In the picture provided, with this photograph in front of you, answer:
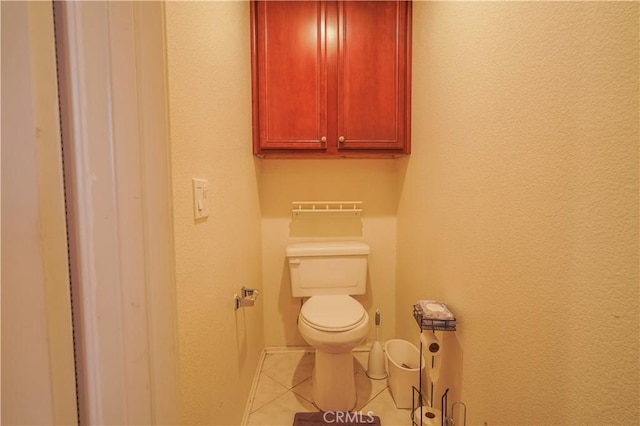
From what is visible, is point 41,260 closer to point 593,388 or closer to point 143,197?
point 143,197

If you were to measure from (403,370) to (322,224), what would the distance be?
0.96 meters

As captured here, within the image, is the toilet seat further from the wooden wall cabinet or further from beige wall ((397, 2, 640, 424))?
the wooden wall cabinet

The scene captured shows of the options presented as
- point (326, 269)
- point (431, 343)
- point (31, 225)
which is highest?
point (31, 225)

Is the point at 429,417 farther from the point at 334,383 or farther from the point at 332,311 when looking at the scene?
the point at 332,311

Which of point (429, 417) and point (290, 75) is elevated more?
point (290, 75)

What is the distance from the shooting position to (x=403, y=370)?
1328 millimetres

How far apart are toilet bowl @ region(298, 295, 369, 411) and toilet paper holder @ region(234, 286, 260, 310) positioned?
311 millimetres

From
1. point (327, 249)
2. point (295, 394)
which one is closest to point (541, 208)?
point (327, 249)

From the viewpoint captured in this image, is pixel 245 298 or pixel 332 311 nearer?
pixel 245 298

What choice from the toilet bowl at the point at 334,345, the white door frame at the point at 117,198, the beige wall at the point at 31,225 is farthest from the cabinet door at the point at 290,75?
the beige wall at the point at 31,225

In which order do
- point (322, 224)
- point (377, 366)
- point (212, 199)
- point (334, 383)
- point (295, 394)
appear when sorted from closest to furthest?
point (212, 199) → point (334, 383) → point (295, 394) → point (377, 366) → point (322, 224)

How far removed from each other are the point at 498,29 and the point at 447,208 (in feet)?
2.03

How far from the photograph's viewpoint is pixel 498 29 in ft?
2.63

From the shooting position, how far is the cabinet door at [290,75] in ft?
4.86
